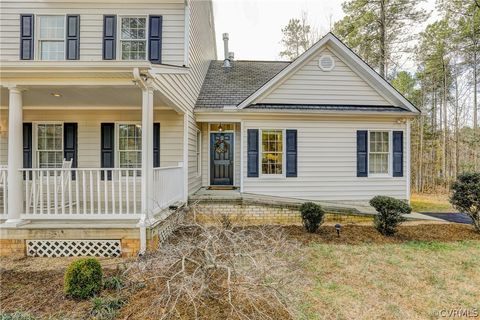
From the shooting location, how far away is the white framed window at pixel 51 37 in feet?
24.4

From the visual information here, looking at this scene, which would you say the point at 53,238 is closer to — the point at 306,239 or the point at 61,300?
the point at 61,300

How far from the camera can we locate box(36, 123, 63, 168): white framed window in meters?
7.58

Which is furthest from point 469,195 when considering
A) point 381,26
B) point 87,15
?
point 381,26

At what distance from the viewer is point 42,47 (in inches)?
293

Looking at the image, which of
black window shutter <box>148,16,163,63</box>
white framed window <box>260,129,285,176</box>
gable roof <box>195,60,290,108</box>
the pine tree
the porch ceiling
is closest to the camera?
the porch ceiling

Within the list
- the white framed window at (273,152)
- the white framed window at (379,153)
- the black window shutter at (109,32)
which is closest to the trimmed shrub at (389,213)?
the white framed window at (379,153)

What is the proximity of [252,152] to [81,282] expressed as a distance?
19.6 feet

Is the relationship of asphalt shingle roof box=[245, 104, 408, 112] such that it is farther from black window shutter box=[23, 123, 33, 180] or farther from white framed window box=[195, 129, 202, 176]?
black window shutter box=[23, 123, 33, 180]

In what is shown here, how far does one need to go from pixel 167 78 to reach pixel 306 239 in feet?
16.0

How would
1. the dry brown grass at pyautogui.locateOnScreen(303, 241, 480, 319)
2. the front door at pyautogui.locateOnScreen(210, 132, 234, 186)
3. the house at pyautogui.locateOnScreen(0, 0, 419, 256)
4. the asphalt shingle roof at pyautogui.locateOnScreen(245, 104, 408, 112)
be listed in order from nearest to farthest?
1. the dry brown grass at pyautogui.locateOnScreen(303, 241, 480, 319)
2. the house at pyautogui.locateOnScreen(0, 0, 419, 256)
3. the asphalt shingle roof at pyautogui.locateOnScreen(245, 104, 408, 112)
4. the front door at pyautogui.locateOnScreen(210, 132, 234, 186)

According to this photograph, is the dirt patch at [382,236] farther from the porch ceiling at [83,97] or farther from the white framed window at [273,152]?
the porch ceiling at [83,97]

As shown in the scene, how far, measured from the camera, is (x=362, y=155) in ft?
28.3

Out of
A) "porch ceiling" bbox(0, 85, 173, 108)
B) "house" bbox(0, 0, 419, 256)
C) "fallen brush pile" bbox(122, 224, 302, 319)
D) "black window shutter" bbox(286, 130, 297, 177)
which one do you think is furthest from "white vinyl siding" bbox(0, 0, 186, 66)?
"fallen brush pile" bbox(122, 224, 302, 319)

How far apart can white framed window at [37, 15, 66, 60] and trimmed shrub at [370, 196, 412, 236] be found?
9578mm
